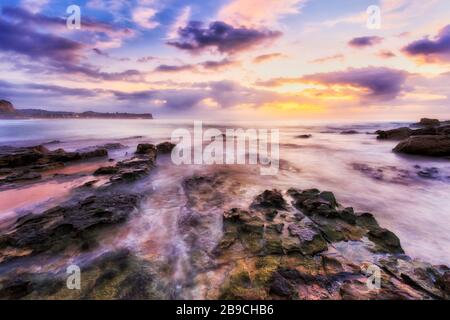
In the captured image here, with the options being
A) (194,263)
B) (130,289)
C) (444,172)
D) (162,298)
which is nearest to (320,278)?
(194,263)

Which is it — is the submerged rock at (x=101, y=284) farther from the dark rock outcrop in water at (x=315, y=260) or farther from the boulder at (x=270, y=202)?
the boulder at (x=270, y=202)

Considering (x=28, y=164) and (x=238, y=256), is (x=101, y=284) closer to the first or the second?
(x=238, y=256)

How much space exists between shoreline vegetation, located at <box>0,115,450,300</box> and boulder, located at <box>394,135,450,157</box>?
14164mm

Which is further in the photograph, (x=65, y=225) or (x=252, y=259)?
(x=65, y=225)

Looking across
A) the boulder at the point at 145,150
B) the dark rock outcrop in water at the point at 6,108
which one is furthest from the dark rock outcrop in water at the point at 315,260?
the dark rock outcrop in water at the point at 6,108

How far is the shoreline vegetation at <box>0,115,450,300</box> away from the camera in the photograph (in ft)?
10.7

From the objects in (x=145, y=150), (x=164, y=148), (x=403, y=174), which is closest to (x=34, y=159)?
(x=145, y=150)

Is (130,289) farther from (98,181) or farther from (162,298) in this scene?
(98,181)

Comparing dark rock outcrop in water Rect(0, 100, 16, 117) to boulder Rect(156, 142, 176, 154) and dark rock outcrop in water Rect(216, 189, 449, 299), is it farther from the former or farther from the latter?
dark rock outcrop in water Rect(216, 189, 449, 299)

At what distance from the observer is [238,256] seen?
4.08 meters

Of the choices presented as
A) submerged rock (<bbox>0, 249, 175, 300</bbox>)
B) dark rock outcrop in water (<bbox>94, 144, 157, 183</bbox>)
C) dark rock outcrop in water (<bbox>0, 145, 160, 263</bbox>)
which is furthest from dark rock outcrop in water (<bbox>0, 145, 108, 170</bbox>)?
submerged rock (<bbox>0, 249, 175, 300</bbox>)

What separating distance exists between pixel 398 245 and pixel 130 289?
5192 millimetres

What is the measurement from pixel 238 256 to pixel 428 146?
18.2m

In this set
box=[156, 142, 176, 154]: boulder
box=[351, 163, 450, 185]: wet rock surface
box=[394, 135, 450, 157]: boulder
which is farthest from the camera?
box=[156, 142, 176, 154]: boulder
